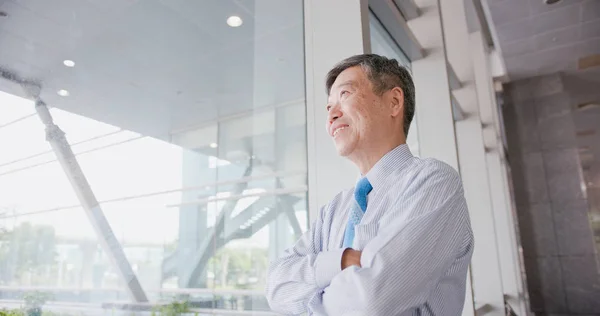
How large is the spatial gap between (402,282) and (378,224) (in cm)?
20

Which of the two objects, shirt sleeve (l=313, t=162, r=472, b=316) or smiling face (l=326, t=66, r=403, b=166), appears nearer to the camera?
shirt sleeve (l=313, t=162, r=472, b=316)

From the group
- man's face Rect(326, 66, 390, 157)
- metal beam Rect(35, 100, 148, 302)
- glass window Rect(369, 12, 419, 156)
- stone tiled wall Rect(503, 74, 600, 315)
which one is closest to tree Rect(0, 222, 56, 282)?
metal beam Rect(35, 100, 148, 302)

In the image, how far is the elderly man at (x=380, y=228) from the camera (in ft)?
2.87

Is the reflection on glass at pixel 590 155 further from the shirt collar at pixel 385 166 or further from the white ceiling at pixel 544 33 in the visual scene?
the shirt collar at pixel 385 166

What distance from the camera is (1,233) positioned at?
3.71 feet

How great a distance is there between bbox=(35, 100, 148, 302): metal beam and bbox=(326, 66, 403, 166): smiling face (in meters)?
0.73

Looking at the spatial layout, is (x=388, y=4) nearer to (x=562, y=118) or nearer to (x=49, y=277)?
(x=49, y=277)

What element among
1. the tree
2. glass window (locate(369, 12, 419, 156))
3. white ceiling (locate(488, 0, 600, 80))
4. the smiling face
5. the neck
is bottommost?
the tree

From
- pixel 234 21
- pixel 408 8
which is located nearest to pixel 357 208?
pixel 234 21

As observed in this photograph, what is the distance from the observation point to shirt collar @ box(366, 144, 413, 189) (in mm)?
1167

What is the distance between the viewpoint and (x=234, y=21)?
170 cm

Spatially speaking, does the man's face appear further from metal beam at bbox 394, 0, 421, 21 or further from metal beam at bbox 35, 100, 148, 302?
metal beam at bbox 394, 0, 421, 21

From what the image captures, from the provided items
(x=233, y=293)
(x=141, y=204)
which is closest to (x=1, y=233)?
(x=141, y=204)

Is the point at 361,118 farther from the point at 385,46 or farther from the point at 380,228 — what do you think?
the point at 385,46
